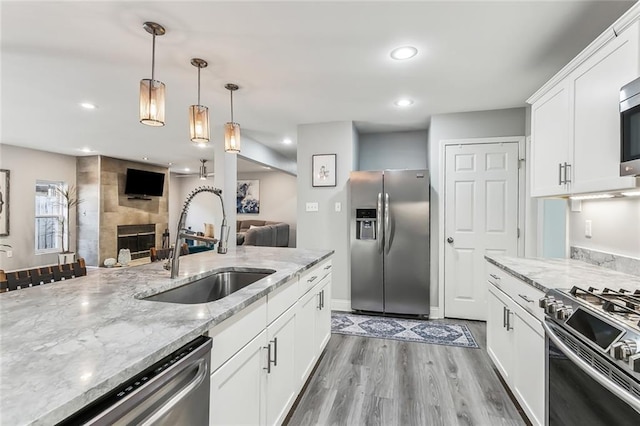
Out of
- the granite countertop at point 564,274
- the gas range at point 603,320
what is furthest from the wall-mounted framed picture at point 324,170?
the gas range at point 603,320

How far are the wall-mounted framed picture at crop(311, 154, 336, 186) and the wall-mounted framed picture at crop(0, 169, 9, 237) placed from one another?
Result: 19.2 feet

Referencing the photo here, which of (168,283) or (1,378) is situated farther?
(168,283)

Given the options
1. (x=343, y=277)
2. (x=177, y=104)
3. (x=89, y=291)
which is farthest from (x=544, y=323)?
(x=177, y=104)

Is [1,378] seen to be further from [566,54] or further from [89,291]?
[566,54]

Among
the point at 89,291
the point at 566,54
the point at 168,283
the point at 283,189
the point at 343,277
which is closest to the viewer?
the point at 89,291

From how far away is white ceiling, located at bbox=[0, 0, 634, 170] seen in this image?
70.4 inches

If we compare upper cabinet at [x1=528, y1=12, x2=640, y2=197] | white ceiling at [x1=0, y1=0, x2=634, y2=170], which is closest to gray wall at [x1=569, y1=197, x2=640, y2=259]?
upper cabinet at [x1=528, y1=12, x2=640, y2=197]

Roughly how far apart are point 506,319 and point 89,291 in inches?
93.8

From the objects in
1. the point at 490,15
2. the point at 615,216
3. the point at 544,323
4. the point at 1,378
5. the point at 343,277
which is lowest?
the point at 343,277

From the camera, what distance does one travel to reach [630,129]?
1.36 meters

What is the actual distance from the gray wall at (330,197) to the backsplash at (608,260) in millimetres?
2311

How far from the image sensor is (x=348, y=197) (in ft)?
13.1

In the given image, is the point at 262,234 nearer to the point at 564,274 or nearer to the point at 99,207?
the point at 99,207

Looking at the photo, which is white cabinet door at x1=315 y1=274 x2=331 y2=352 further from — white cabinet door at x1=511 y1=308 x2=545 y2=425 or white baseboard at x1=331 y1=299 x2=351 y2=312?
white cabinet door at x1=511 y1=308 x2=545 y2=425
